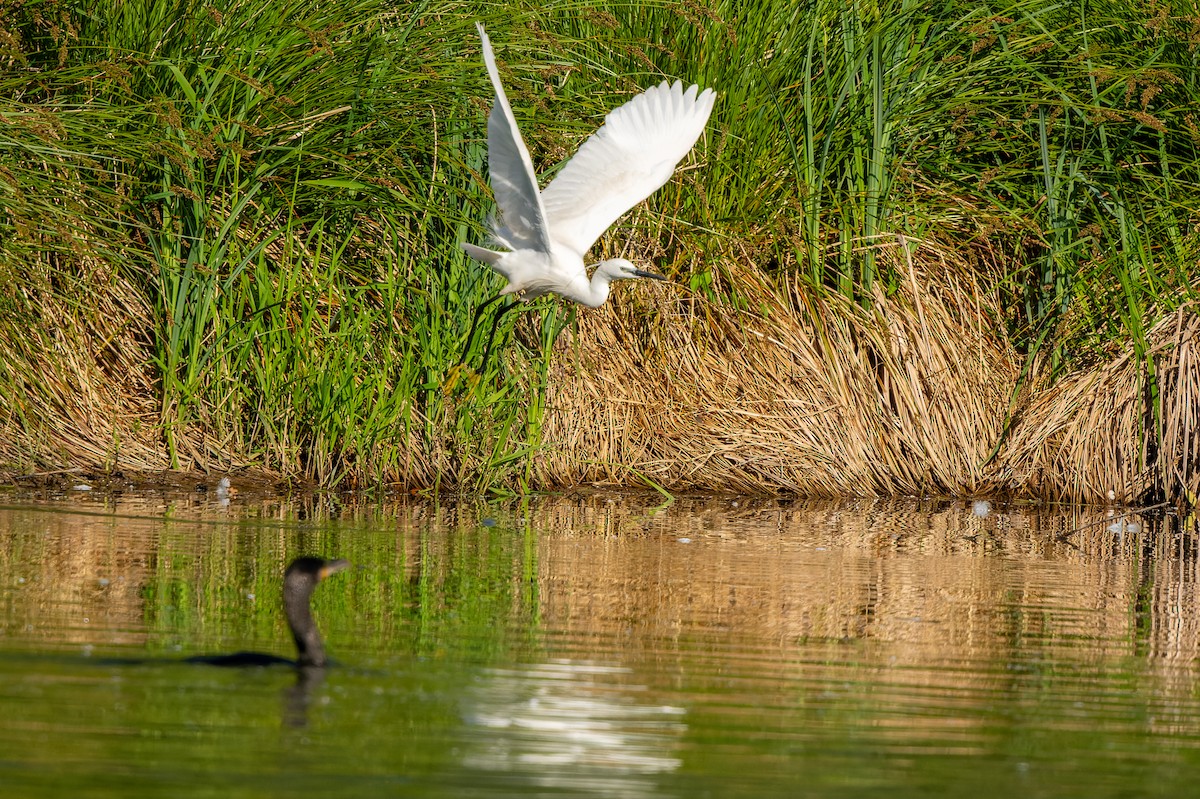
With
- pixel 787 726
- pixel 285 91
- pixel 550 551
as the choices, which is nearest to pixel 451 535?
pixel 550 551

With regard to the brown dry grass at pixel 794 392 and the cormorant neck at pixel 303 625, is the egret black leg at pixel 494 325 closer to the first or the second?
the brown dry grass at pixel 794 392

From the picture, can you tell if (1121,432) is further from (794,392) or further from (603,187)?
(603,187)

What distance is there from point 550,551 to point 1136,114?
12.2ft

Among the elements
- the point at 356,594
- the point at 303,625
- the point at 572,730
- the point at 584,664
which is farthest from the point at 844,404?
the point at 572,730

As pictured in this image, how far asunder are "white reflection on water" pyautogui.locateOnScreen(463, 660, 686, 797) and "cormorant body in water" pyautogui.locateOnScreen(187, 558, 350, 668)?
0.38m

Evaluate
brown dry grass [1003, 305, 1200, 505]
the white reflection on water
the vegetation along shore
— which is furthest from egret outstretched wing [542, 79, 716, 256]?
the white reflection on water

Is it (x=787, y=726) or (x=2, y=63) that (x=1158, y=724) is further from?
(x=2, y=63)

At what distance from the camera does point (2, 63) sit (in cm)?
770

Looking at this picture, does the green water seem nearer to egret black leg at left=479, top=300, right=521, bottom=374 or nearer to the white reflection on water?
the white reflection on water

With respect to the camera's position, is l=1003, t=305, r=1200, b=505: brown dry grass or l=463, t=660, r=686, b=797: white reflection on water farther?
l=1003, t=305, r=1200, b=505: brown dry grass

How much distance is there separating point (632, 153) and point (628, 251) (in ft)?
4.75

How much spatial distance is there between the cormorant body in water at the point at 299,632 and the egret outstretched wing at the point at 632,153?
3.81 m

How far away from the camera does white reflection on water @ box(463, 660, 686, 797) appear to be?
2.78m

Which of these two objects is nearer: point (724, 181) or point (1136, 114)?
point (1136, 114)
